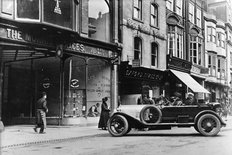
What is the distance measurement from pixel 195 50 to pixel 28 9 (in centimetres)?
2096

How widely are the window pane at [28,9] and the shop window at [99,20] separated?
16.2 ft

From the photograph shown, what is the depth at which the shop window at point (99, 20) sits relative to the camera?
64.5 ft

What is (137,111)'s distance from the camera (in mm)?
12984

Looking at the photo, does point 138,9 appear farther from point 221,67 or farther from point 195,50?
point 221,67

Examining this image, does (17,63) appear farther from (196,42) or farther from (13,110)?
(196,42)

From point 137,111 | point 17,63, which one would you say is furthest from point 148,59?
point 137,111

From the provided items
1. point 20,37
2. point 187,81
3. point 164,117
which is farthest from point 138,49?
point 164,117

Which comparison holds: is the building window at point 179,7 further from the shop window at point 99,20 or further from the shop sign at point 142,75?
the shop window at point 99,20

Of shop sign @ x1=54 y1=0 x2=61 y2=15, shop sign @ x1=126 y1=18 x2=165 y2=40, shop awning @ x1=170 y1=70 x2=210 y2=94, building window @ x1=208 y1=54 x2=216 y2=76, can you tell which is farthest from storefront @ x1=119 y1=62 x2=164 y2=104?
building window @ x1=208 y1=54 x2=216 y2=76

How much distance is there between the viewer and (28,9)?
14719mm

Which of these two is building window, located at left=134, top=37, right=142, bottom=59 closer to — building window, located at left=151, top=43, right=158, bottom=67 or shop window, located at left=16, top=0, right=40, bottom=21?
building window, located at left=151, top=43, right=158, bottom=67

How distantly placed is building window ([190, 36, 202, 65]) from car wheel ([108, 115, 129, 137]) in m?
20.0

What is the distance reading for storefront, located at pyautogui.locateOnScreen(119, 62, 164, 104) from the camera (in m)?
21.4

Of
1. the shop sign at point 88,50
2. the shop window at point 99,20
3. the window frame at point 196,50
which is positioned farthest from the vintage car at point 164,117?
the window frame at point 196,50
